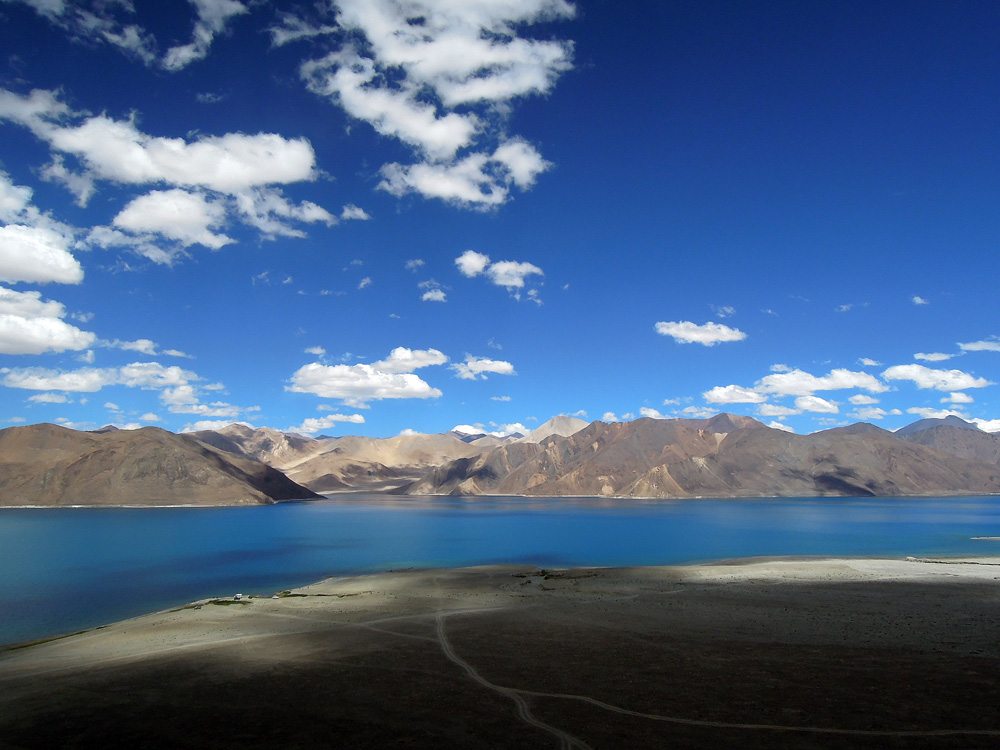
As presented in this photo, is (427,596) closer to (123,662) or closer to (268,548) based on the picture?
(123,662)

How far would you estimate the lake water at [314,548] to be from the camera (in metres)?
42.2

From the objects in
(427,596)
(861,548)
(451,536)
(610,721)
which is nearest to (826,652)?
(610,721)

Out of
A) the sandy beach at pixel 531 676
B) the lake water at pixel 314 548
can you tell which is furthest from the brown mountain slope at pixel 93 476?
the sandy beach at pixel 531 676

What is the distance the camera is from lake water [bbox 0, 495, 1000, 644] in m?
42.2

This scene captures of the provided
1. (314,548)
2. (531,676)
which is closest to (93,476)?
(314,548)

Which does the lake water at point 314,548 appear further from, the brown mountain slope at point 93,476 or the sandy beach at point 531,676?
the brown mountain slope at point 93,476

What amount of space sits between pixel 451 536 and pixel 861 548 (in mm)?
55864

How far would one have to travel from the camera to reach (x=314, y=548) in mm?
76625

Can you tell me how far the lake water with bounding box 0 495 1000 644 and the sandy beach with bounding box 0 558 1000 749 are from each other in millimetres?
13901

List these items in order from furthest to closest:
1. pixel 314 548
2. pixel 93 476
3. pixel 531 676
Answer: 1. pixel 93 476
2. pixel 314 548
3. pixel 531 676

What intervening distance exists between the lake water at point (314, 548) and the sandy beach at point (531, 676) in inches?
547

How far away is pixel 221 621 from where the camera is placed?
2895 centimetres

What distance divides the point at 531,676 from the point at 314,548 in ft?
216

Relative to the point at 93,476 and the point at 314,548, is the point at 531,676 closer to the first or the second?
the point at 314,548
